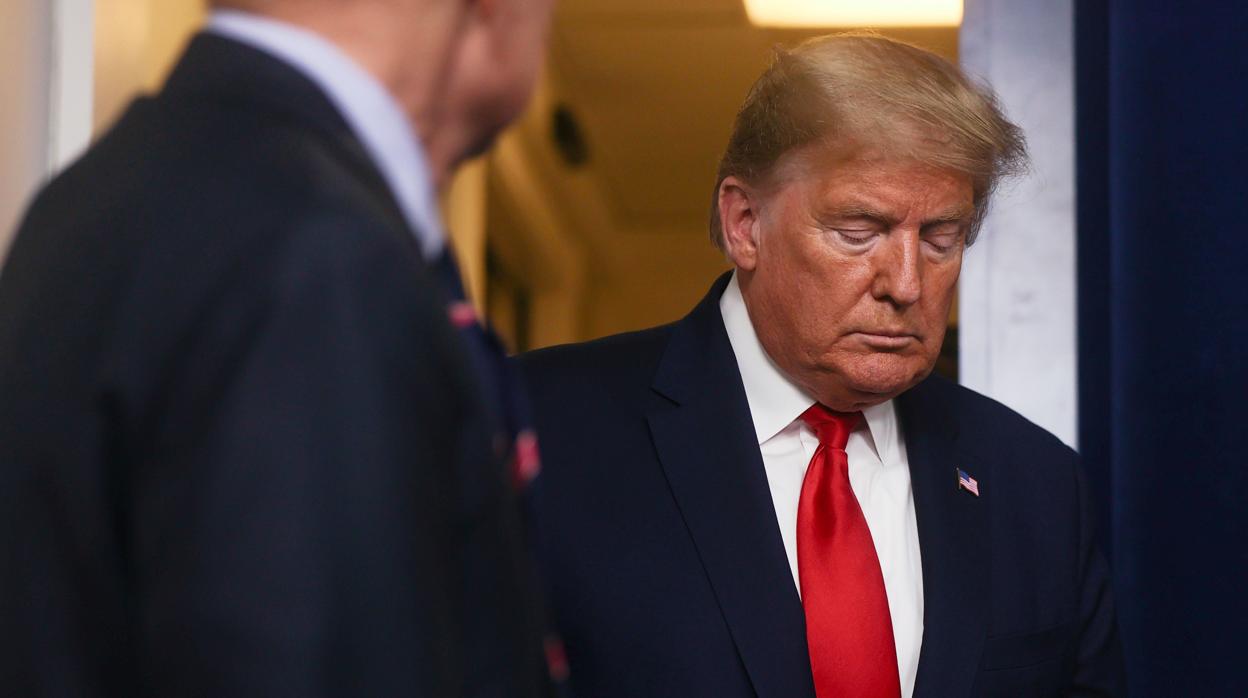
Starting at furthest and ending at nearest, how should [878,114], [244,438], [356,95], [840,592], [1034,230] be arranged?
[1034,230] → [878,114] → [840,592] → [356,95] → [244,438]

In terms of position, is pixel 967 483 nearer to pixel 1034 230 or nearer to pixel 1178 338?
pixel 1178 338

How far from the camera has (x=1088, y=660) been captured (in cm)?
198

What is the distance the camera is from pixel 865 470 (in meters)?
1.97

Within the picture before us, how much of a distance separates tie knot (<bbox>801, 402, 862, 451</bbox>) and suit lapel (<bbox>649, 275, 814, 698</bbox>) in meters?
0.08

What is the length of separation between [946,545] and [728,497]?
0.88ft

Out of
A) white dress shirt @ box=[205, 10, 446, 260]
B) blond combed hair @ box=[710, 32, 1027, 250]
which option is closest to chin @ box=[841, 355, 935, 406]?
blond combed hair @ box=[710, 32, 1027, 250]

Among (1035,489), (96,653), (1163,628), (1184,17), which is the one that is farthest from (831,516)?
(96,653)

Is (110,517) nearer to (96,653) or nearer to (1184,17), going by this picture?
(96,653)

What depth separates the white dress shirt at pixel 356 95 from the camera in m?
0.77

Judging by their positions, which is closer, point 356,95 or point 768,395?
point 356,95

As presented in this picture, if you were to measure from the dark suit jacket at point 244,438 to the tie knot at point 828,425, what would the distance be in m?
1.18

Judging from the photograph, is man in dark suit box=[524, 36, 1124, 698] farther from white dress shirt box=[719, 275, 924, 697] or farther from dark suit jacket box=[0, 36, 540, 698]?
dark suit jacket box=[0, 36, 540, 698]

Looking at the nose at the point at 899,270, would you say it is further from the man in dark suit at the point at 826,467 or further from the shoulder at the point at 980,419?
the shoulder at the point at 980,419

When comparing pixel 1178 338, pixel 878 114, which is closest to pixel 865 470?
pixel 878 114
